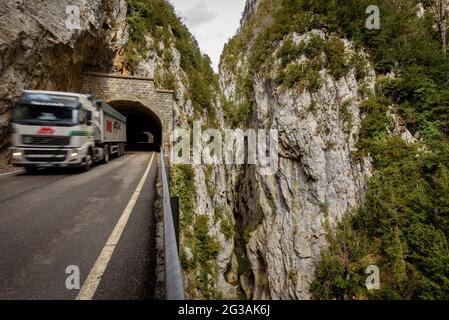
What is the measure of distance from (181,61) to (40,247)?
25.0m

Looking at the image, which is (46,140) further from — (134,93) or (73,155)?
(134,93)

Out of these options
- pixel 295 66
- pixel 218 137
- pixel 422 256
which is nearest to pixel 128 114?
pixel 218 137

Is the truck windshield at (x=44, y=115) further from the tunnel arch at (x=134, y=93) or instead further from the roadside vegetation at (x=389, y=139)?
the roadside vegetation at (x=389, y=139)

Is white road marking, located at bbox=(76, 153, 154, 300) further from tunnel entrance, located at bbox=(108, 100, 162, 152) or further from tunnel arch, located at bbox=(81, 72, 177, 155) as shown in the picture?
tunnel entrance, located at bbox=(108, 100, 162, 152)

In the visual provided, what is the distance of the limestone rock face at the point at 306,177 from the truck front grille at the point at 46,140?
1359 centimetres

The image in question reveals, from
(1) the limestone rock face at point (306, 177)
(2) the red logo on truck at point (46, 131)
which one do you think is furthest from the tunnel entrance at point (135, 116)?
(2) the red logo on truck at point (46, 131)

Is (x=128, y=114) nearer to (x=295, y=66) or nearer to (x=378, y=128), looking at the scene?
(x=295, y=66)

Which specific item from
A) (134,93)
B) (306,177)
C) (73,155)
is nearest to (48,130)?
(73,155)

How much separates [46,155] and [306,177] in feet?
48.2

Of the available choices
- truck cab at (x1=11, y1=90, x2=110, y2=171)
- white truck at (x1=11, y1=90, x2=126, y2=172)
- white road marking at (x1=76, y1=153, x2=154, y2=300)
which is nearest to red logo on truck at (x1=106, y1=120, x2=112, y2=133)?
white truck at (x1=11, y1=90, x2=126, y2=172)

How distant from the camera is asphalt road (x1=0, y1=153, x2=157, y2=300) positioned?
7.52ft

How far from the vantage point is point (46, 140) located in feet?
23.9

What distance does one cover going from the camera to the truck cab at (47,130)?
7156mm

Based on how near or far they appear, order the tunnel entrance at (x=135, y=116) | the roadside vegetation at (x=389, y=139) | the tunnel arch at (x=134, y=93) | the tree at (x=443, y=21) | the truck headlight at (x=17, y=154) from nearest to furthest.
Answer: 1. the truck headlight at (x=17, y=154)
2. the roadside vegetation at (x=389, y=139)
3. the tree at (x=443, y=21)
4. the tunnel arch at (x=134, y=93)
5. the tunnel entrance at (x=135, y=116)
